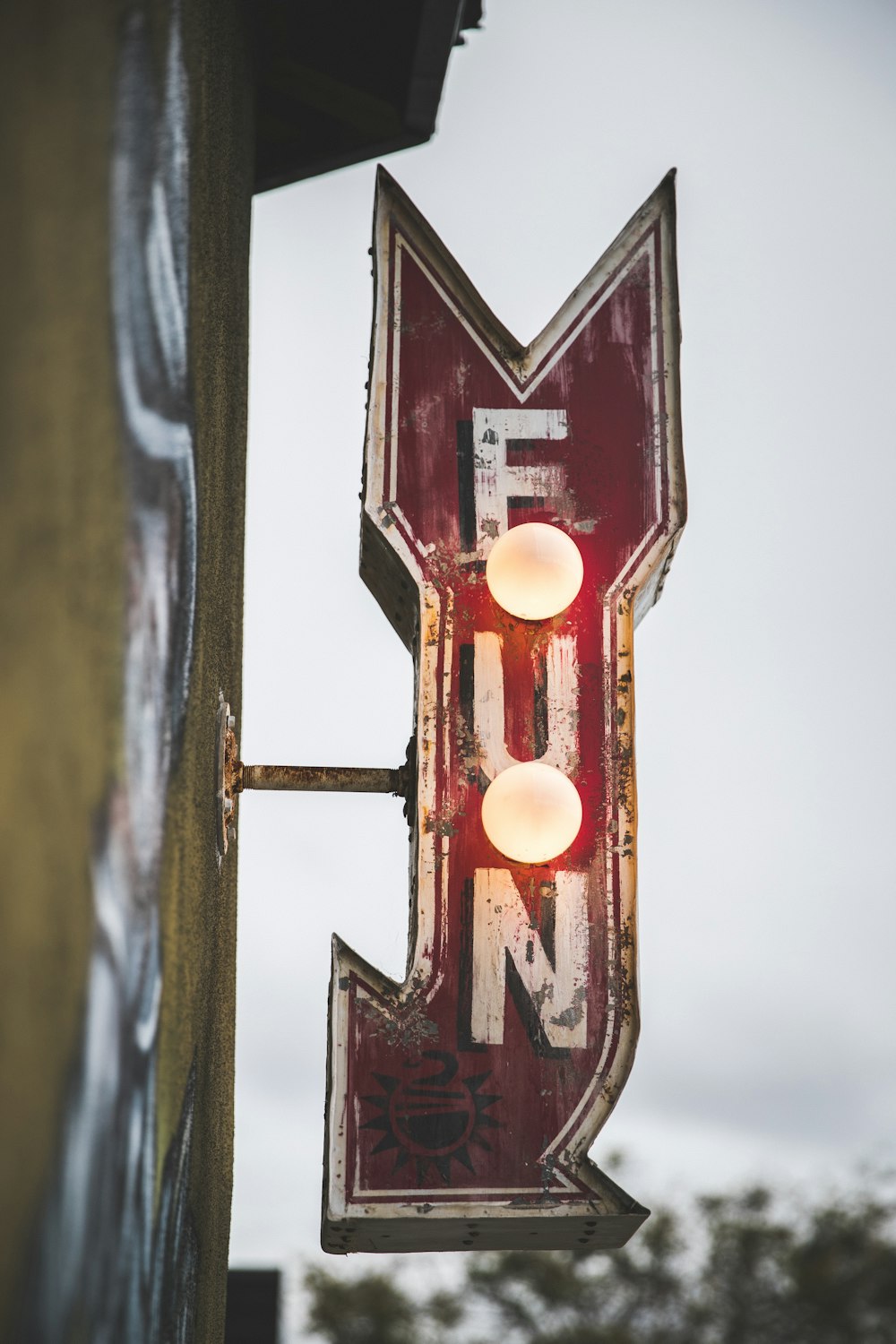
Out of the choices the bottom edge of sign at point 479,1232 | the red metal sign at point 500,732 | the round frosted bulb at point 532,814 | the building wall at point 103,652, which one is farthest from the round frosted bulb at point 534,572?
the bottom edge of sign at point 479,1232

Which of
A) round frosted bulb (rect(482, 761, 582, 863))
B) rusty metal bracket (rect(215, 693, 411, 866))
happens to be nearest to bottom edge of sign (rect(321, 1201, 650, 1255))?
round frosted bulb (rect(482, 761, 582, 863))

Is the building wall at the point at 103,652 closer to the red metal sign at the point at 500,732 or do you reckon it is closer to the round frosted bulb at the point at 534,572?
the red metal sign at the point at 500,732

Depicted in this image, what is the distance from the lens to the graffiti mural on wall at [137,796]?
1601 millimetres

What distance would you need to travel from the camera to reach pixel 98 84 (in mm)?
1659

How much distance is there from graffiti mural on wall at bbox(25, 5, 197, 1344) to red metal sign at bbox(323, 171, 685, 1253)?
2.13 feet

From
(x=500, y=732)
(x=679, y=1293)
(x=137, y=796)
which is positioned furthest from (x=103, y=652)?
(x=679, y=1293)

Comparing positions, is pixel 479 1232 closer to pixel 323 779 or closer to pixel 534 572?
pixel 323 779

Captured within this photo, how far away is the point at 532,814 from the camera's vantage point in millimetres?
3121

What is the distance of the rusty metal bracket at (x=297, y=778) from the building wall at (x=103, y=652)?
16.5 inches

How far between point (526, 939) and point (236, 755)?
99 centimetres

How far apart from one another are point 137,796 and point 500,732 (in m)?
1.52

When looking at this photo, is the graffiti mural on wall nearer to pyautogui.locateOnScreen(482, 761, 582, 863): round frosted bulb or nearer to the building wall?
the building wall

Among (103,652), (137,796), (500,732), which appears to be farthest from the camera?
(500,732)

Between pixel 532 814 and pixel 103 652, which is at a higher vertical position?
pixel 532 814
